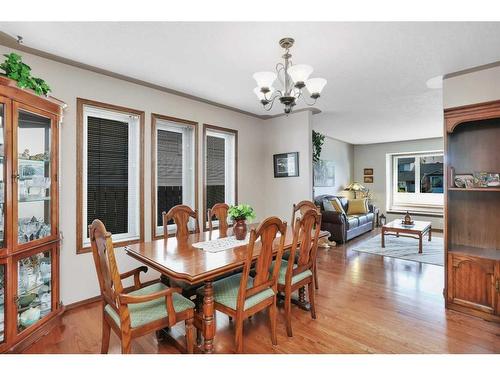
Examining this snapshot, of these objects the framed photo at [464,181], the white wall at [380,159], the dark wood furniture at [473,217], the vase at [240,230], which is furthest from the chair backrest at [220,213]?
the white wall at [380,159]

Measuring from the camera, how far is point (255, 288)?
1.83 m

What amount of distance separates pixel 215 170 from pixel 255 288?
248 centimetres

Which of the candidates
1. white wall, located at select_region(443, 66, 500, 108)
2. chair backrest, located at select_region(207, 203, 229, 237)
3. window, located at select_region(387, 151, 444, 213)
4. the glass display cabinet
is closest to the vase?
chair backrest, located at select_region(207, 203, 229, 237)

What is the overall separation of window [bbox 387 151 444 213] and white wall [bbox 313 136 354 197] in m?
1.08

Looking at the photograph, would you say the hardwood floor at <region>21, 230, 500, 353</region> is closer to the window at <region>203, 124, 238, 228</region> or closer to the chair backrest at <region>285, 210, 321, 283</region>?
the chair backrest at <region>285, 210, 321, 283</region>

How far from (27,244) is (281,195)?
3382 mm

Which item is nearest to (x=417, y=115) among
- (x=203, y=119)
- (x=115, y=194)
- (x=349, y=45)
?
(x=349, y=45)

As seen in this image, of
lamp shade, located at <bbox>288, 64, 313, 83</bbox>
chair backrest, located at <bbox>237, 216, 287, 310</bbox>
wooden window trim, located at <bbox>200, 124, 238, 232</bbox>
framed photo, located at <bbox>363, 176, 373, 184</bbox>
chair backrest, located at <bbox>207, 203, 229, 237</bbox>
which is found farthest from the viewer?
framed photo, located at <bbox>363, 176, 373, 184</bbox>

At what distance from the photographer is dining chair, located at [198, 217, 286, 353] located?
169cm

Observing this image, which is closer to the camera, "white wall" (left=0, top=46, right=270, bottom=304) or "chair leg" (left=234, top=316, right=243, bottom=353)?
"chair leg" (left=234, top=316, right=243, bottom=353)

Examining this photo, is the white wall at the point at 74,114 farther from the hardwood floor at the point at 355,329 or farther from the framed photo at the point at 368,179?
the framed photo at the point at 368,179

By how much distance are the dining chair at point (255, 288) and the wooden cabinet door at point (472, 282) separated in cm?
192

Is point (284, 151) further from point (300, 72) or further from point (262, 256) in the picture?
point (262, 256)

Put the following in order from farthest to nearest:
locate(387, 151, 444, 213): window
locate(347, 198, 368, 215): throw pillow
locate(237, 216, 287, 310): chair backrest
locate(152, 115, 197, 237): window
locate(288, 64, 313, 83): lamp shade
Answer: locate(387, 151, 444, 213): window, locate(347, 198, 368, 215): throw pillow, locate(152, 115, 197, 237): window, locate(288, 64, 313, 83): lamp shade, locate(237, 216, 287, 310): chair backrest
